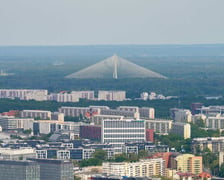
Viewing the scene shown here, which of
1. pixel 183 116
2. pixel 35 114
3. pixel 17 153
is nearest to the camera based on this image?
pixel 17 153

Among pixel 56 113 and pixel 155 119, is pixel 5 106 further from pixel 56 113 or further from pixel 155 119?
pixel 155 119

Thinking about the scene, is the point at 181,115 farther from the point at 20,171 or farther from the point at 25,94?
the point at 20,171

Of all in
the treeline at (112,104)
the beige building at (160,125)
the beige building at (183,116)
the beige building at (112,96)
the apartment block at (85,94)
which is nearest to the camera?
the beige building at (160,125)

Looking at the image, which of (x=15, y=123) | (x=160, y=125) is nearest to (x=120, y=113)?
(x=15, y=123)

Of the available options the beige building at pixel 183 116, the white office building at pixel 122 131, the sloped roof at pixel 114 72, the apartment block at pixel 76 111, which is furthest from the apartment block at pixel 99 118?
the sloped roof at pixel 114 72

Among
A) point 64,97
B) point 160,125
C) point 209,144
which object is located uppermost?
point 64,97

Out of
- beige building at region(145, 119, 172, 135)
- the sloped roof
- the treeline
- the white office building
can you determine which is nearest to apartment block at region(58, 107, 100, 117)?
the treeline

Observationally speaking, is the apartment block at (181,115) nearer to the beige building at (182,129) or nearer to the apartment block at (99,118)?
the apartment block at (99,118)
